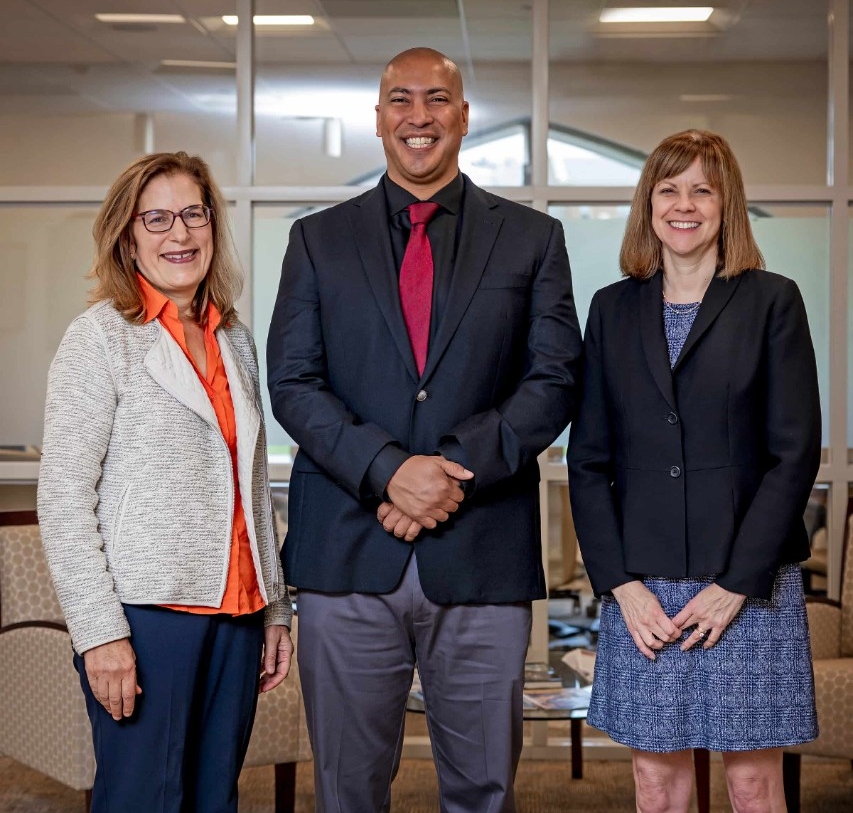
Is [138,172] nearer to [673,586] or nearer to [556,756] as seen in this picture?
[673,586]

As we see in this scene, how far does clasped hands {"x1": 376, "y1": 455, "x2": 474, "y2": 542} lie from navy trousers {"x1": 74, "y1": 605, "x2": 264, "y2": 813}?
1.24 feet

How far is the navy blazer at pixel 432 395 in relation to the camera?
2057mm

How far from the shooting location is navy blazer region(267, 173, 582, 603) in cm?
206

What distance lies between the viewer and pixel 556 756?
13.7 feet

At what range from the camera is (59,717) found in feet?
10.5

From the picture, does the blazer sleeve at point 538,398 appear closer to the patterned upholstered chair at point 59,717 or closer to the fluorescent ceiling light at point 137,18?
the patterned upholstered chair at point 59,717

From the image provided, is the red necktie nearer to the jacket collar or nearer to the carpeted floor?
the jacket collar

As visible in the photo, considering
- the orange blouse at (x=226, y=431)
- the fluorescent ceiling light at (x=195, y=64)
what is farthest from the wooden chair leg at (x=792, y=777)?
the fluorescent ceiling light at (x=195, y=64)

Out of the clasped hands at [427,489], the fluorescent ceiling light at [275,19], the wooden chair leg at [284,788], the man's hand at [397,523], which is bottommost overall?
the wooden chair leg at [284,788]

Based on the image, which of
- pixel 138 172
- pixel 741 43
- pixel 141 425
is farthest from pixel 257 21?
pixel 141 425

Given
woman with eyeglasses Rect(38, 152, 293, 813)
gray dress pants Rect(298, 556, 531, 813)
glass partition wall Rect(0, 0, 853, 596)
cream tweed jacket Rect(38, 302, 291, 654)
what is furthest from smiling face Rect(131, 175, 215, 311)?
glass partition wall Rect(0, 0, 853, 596)

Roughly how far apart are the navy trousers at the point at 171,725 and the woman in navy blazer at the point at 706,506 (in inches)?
29.7

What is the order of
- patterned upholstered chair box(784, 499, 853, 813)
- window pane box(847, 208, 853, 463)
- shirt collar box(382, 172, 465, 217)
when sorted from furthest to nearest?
window pane box(847, 208, 853, 463), patterned upholstered chair box(784, 499, 853, 813), shirt collar box(382, 172, 465, 217)

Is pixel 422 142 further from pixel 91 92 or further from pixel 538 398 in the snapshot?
pixel 91 92
